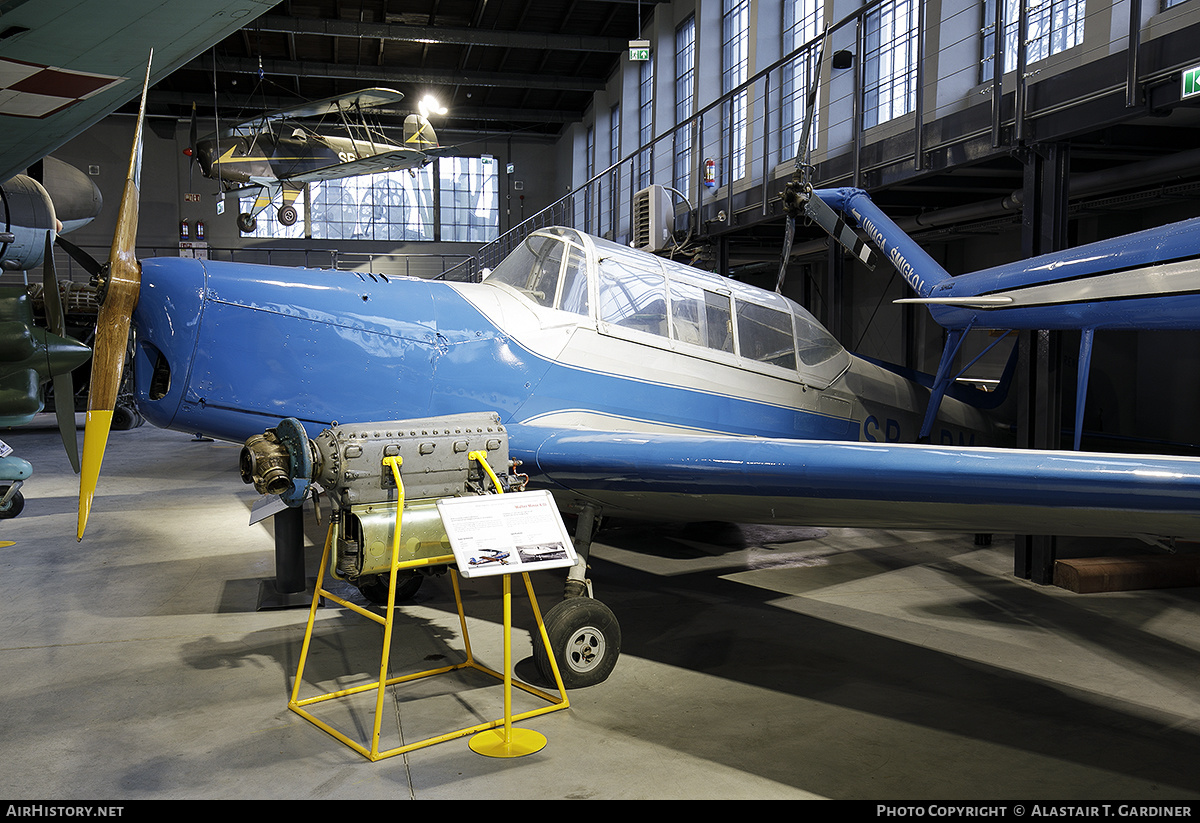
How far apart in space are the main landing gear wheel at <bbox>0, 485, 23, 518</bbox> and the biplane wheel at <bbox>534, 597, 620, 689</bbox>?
637 centimetres

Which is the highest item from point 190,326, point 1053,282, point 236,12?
point 236,12

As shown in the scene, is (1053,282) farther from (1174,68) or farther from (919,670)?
(919,670)

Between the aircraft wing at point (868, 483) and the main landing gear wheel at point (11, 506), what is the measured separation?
5972 mm

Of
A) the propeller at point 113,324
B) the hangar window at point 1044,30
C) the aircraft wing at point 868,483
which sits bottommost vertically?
the aircraft wing at point 868,483

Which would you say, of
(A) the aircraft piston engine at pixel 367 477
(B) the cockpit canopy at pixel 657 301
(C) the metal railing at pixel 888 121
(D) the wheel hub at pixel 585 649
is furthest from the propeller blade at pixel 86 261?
(C) the metal railing at pixel 888 121

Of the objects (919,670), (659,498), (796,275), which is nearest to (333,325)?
(659,498)

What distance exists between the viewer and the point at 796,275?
52.2 feet

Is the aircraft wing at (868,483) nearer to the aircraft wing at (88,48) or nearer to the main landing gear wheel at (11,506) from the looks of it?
the aircraft wing at (88,48)

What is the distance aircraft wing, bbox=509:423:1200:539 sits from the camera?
2.68 metres

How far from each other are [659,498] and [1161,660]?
2847 mm

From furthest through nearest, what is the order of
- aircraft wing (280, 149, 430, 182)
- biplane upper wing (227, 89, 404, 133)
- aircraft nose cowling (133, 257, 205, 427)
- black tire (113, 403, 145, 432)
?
aircraft wing (280, 149, 430, 182), biplane upper wing (227, 89, 404, 133), black tire (113, 403, 145, 432), aircraft nose cowling (133, 257, 205, 427)

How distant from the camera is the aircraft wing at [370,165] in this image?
19.6 metres

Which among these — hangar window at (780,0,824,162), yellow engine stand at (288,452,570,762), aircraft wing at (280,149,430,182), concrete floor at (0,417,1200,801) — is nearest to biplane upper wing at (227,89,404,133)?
aircraft wing at (280,149,430,182)

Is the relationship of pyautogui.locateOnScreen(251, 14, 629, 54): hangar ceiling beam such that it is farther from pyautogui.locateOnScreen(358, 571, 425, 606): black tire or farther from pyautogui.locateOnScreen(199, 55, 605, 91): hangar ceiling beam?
pyautogui.locateOnScreen(358, 571, 425, 606): black tire
